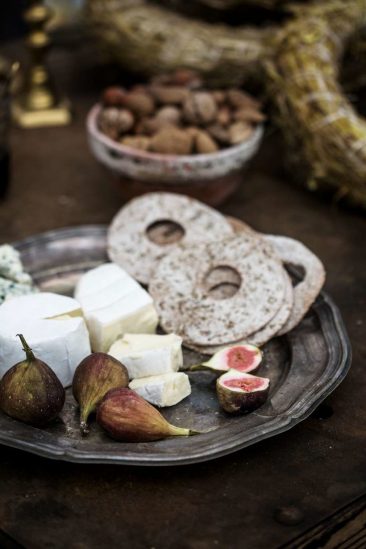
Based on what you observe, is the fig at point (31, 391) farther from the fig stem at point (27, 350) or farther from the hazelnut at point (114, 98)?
the hazelnut at point (114, 98)

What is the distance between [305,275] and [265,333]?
0.17 meters

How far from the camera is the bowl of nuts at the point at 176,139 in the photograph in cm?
176

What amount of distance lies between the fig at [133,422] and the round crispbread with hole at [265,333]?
23 cm

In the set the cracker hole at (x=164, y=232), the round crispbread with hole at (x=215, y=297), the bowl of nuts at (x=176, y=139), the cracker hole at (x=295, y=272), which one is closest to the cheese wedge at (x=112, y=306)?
the round crispbread with hole at (x=215, y=297)

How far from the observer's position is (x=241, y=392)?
119 centimetres

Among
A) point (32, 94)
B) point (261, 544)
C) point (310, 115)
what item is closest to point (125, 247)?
point (310, 115)

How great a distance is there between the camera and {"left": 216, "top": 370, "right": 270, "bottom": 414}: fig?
1191 mm

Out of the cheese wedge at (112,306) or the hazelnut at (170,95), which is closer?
the cheese wedge at (112,306)

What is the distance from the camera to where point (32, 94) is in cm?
245

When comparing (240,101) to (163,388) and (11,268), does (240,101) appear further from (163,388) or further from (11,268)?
(163,388)

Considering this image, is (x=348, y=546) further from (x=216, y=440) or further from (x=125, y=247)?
(x=125, y=247)

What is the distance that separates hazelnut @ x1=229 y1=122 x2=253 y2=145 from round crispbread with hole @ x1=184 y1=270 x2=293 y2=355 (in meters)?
0.56

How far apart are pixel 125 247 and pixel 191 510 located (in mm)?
632

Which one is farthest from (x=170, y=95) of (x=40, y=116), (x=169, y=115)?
(x=40, y=116)
